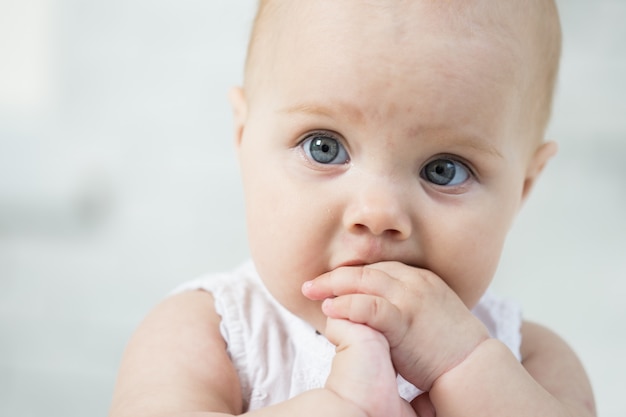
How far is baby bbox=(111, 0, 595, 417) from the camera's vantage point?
84 centimetres

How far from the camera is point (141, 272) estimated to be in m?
2.16

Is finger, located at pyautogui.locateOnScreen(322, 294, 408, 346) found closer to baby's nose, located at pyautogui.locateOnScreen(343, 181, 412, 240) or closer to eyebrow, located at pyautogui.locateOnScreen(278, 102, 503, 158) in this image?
baby's nose, located at pyautogui.locateOnScreen(343, 181, 412, 240)

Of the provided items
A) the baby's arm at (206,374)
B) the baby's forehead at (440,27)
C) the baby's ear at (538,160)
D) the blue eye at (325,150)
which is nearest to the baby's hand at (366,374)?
the baby's arm at (206,374)

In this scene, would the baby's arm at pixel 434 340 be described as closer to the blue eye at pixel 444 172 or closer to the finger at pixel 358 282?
the finger at pixel 358 282

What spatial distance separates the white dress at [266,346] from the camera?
3.41ft

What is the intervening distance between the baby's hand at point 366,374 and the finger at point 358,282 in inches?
1.5

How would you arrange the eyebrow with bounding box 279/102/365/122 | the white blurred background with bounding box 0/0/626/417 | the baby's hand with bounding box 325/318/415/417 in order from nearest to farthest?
the baby's hand with bounding box 325/318/415/417 < the eyebrow with bounding box 279/102/365/122 < the white blurred background with bounding box 0/0/626/417

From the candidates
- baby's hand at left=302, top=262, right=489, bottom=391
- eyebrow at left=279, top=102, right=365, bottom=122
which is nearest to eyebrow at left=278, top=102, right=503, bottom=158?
eyebrow at left=279, top=102, right=365, bottom=122

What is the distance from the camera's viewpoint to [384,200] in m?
0.84

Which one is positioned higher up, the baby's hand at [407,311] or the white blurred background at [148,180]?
the white blurred background at [148,180]

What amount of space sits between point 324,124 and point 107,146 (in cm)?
143

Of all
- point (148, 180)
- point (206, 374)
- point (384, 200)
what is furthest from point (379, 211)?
→ point (148, 180)

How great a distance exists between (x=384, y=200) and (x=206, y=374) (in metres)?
0.30

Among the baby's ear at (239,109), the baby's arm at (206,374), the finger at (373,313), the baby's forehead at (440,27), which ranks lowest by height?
the baby's arm at (206,374)
